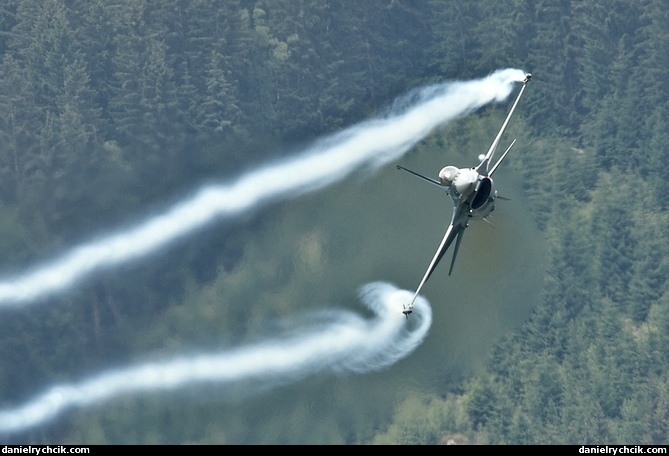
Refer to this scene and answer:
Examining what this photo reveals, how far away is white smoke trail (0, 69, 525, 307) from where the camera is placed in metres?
83.1

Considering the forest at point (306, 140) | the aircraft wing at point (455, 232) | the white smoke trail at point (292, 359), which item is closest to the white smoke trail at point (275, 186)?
the forest at point (306, 140)

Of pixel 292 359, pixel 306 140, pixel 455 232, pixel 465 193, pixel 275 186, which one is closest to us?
pixel 465 193

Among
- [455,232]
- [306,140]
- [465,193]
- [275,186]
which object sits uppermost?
[306,140]

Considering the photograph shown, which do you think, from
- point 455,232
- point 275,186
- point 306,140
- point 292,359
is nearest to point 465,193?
point 455,232

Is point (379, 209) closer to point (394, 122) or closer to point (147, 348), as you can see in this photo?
point (394, 122)

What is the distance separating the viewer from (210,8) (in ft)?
332

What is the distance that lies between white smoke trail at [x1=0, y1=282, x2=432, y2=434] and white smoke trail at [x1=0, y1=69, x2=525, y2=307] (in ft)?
16.1

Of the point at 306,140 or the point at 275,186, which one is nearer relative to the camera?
the point at 275,186

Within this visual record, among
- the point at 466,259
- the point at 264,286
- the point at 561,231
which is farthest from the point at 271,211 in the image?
the point at 561,231

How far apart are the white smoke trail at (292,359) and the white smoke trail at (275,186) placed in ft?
16.1

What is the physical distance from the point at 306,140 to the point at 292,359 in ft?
40.9

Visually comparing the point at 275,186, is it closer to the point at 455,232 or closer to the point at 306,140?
the point at 306,140

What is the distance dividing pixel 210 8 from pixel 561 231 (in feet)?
74.2

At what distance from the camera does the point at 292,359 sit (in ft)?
265
